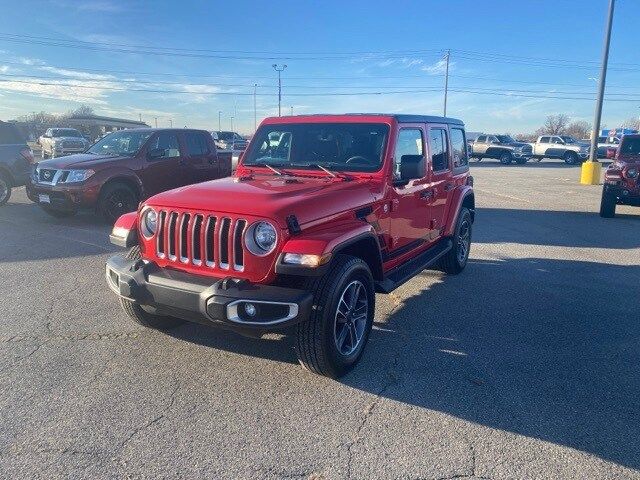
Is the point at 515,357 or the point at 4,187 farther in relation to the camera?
A: the point at 4,187

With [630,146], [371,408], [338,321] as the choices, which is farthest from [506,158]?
[371,408]

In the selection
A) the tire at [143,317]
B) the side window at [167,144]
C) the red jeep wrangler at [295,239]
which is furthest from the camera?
the side window at [167,144]

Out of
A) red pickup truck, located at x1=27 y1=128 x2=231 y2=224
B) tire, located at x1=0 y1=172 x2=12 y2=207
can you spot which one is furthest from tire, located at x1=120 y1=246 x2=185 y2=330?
tire, located at x1=0 y1=172 x2=12 y2=207

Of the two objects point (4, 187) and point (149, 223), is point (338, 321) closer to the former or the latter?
point (149, 223)

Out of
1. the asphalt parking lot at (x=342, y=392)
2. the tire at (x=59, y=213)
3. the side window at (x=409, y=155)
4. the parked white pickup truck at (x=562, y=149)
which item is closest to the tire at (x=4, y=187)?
the tire at (x=59, y=213)

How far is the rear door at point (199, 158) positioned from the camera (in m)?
10.6

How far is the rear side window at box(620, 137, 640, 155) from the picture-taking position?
11.6m

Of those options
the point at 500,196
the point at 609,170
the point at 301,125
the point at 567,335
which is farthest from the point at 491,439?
the point at 500,196

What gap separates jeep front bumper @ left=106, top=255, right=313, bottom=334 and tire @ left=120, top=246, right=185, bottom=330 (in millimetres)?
607

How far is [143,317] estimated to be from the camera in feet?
14.3

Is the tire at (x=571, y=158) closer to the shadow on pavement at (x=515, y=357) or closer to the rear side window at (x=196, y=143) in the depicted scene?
the rear side window at (x=196, y=143)

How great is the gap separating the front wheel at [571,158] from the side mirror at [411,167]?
34.9 metres

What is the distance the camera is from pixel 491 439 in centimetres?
308

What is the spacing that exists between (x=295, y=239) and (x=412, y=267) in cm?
194
